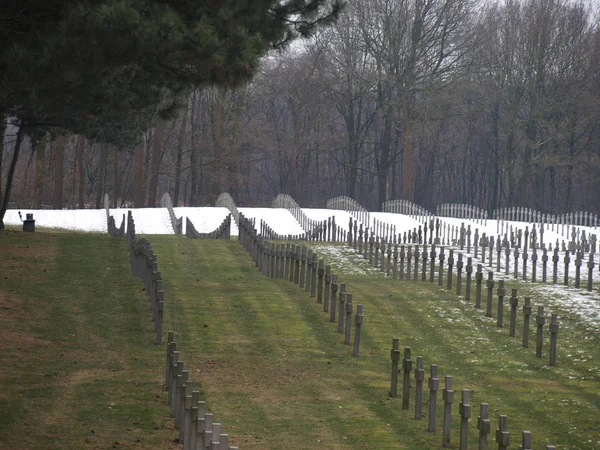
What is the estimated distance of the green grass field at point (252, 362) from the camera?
35.7 ft

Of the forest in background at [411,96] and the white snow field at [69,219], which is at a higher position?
the forest in background at [411,96]

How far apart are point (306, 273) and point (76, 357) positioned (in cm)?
817

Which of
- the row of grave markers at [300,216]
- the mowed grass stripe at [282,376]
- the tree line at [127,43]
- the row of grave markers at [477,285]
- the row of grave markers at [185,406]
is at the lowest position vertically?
the mowed grass stripe at [282,376]

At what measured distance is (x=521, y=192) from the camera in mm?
60438

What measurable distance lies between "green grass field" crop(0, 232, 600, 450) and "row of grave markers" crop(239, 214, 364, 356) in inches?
→ 10.9

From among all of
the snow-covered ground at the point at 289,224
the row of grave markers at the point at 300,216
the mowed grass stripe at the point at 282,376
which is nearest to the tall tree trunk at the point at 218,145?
the row of grave markers at the point at 300,216

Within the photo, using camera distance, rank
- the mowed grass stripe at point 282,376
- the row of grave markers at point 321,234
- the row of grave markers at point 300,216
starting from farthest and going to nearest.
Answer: the row of grave markers at point 300,216, the row of grave markers at point 321,234, the mowed grass stripe at point 282,376

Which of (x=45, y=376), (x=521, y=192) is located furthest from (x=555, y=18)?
(x=45, y=376)

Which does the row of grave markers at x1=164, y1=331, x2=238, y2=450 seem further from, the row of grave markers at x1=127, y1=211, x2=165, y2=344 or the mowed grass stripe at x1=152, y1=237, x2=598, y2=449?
the row of grave markers at x1=127, y1=211, x2=165, y2=344

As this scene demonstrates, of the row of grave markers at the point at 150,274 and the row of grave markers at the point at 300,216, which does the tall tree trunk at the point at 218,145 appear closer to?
the row of grave markers at the point at 300,216

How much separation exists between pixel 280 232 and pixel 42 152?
17.2 m

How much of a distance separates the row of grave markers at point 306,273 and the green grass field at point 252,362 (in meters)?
0.28

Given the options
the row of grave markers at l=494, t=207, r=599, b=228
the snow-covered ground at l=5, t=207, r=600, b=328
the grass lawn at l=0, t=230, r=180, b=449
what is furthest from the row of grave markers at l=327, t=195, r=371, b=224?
the grass lawn at l=0, t=230, r=180, b=449

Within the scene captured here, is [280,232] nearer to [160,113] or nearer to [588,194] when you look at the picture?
[160,113]
